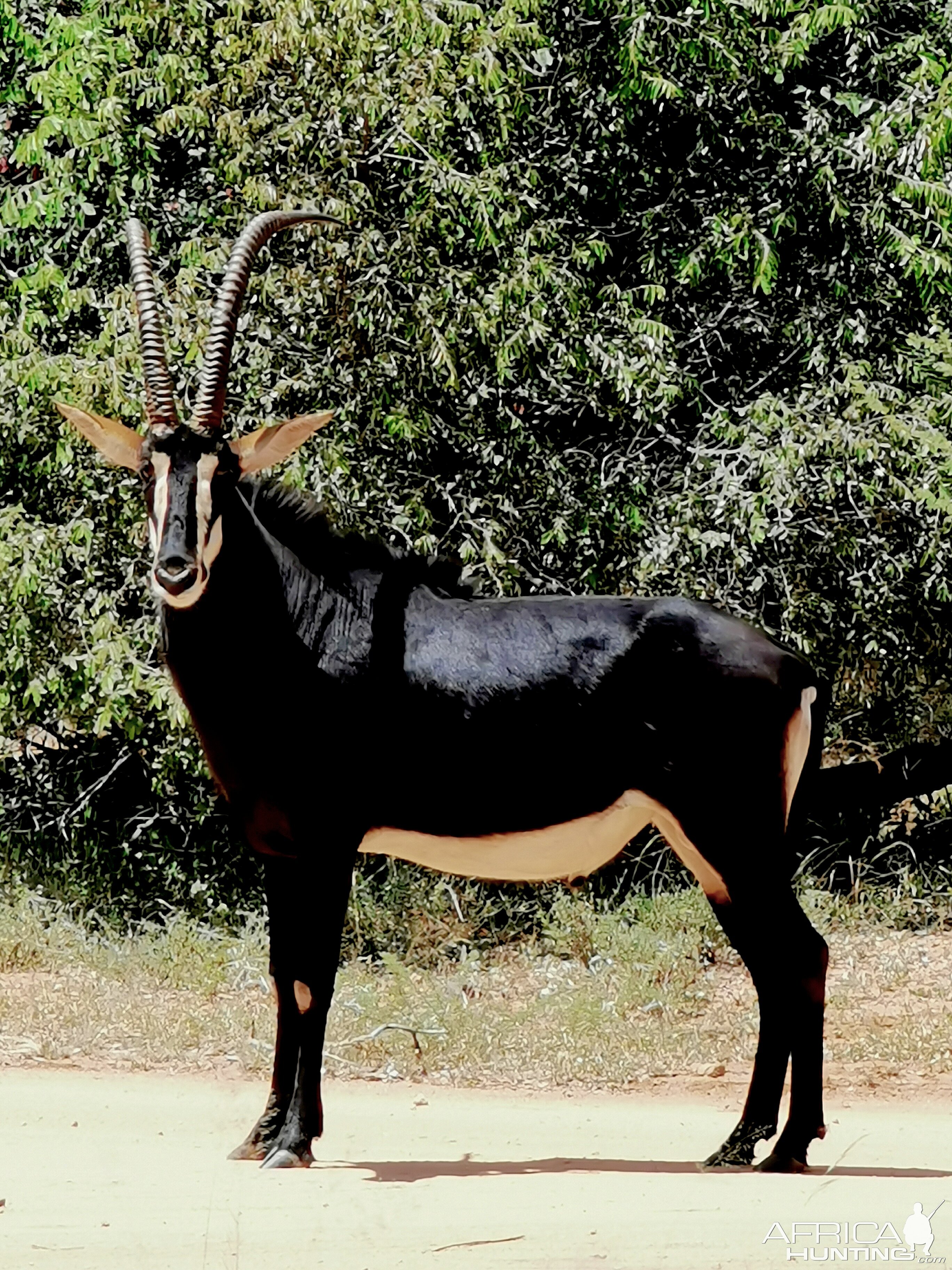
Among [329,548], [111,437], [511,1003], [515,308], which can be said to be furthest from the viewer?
[515,308]

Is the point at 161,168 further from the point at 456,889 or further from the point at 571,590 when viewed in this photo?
the point at 456,889

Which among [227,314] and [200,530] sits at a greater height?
[227,314]

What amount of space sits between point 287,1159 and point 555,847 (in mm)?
1432

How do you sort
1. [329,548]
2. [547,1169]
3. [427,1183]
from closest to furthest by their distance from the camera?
[427,1183] < [547,1169] < [329,548]

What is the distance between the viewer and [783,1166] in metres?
6.64

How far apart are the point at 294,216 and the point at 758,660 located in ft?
8.56

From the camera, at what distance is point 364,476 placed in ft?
35.2

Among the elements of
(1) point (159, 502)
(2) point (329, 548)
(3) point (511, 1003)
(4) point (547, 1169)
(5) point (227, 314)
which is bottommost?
(3) point (511, 1003)

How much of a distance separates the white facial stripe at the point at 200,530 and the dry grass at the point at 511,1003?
3134mm

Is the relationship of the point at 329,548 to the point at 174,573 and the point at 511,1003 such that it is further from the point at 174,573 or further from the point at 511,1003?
the point at 511,1003

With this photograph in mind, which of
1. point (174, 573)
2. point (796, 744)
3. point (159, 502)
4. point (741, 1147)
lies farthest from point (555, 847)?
point (159, 502)

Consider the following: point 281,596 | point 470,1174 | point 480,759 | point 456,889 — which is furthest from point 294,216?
point 456,889

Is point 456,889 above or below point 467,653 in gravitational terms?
below

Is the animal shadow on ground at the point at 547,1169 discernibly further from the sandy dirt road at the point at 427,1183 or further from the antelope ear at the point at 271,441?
the antelope ear at the point at 271,441
